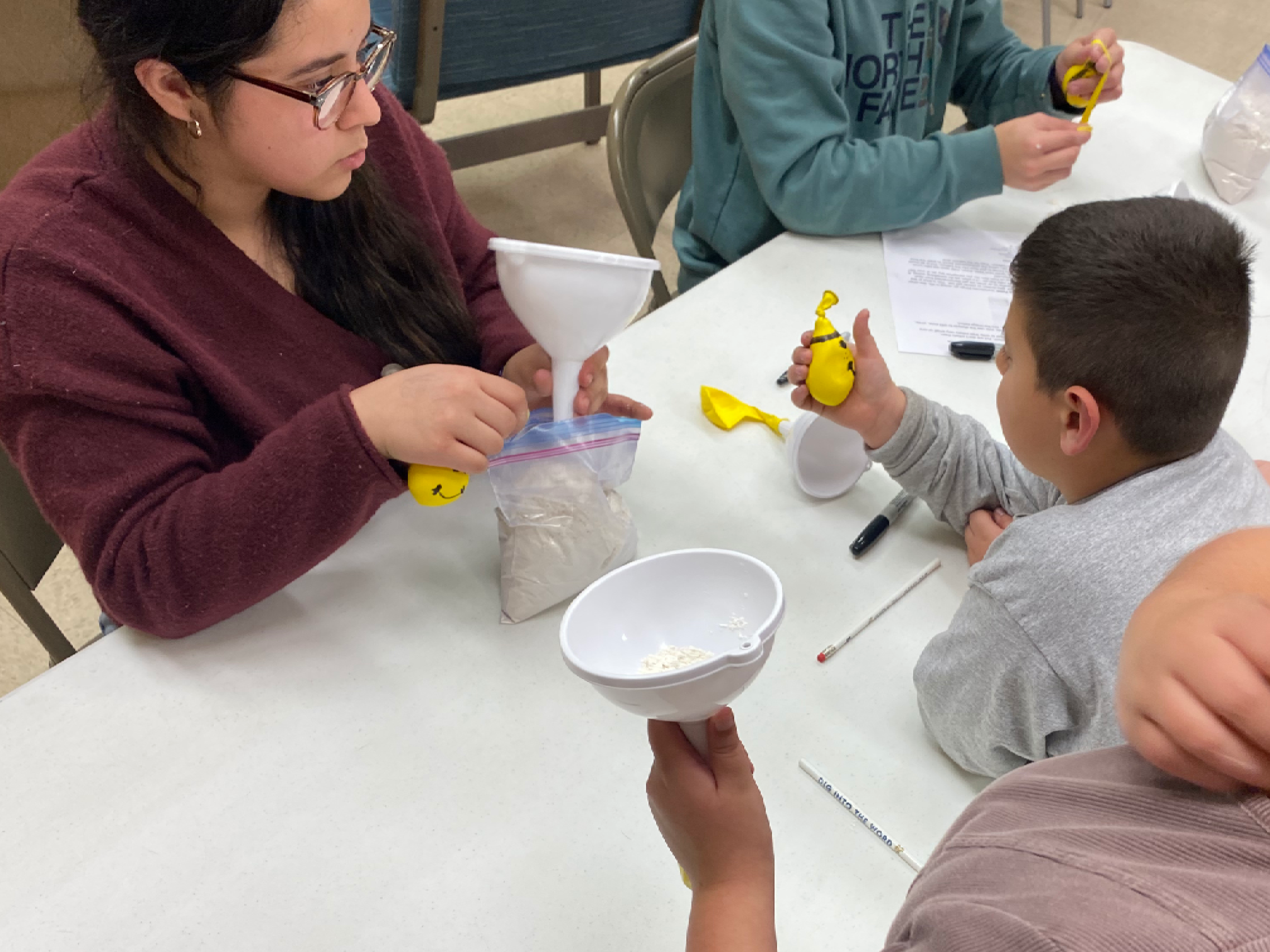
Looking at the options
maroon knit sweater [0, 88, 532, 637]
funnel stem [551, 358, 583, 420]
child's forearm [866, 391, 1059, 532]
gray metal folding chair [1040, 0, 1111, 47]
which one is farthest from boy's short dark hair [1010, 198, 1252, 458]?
gray metal folding chair [1040, 0, 1111, 47]

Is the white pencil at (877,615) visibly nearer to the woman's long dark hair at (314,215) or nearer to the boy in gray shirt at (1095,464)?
the boy in gray shirt at (1095,464)

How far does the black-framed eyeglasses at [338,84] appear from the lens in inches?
28.2

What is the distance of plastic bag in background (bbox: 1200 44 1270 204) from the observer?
1.34 m

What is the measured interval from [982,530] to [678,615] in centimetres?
37

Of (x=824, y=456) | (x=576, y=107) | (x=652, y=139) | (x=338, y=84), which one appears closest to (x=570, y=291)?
(x=338, y=84)

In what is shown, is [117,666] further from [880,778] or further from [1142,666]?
[1142,666]

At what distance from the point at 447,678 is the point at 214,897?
227mm

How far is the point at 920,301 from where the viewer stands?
117 centimetres

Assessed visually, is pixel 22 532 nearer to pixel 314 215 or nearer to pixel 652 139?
pixel 314 215

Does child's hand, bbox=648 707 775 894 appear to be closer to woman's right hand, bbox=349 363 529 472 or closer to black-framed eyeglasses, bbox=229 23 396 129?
woman's right hand, bbox=349 363 529 472

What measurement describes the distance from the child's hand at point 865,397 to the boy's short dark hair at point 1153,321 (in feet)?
0.53

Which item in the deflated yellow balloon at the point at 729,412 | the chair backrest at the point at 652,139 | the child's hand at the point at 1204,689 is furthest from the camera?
the chair backrest at the point at 652,139

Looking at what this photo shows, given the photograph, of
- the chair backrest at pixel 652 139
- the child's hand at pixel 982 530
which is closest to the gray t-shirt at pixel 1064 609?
the child's hand at pixel 982 530

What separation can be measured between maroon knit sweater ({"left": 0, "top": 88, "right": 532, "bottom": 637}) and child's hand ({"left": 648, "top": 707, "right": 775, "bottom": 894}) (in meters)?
0.33
